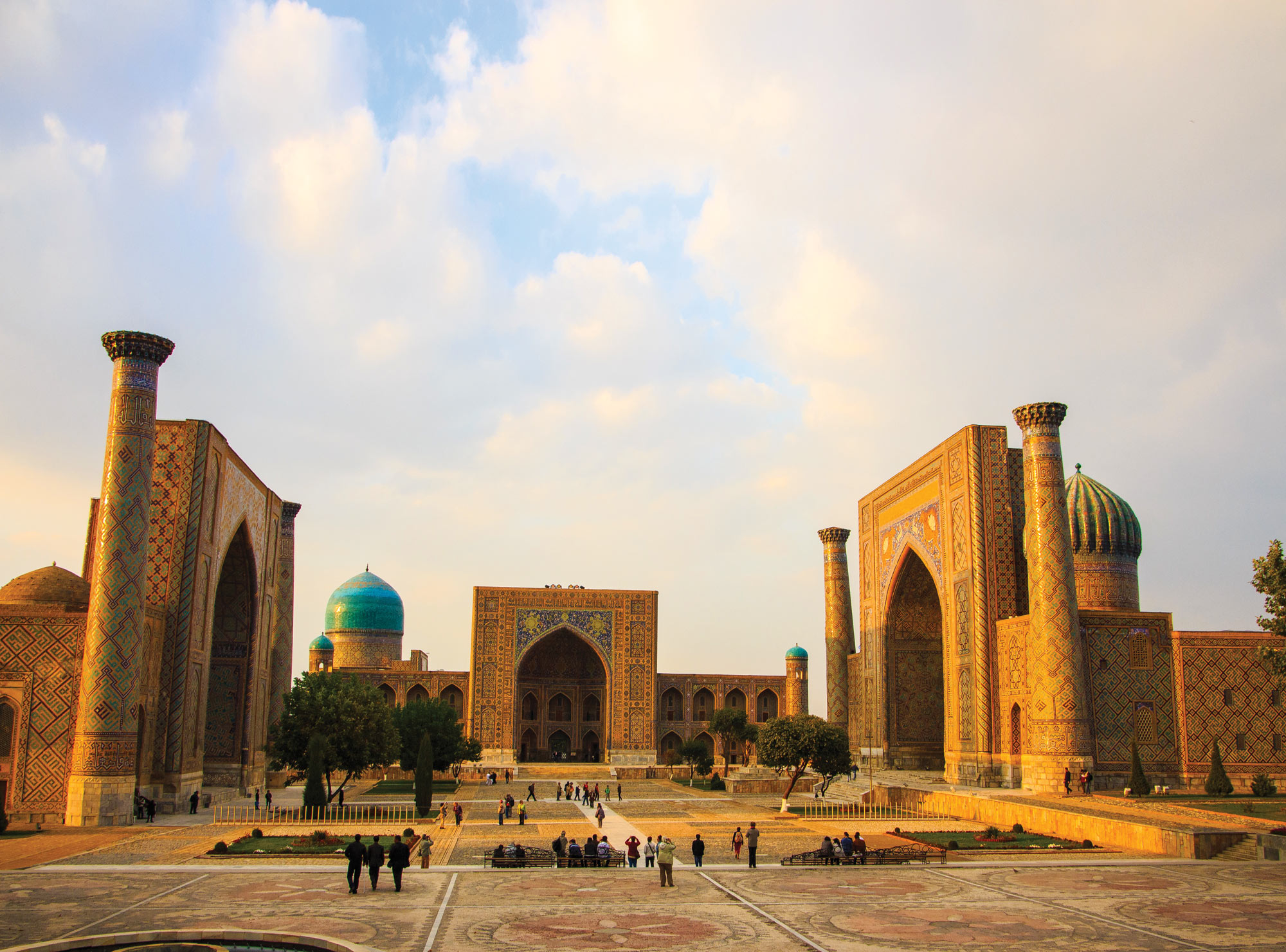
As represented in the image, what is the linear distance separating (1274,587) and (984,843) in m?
6.24

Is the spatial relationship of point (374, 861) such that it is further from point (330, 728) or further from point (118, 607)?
point (330, 728)

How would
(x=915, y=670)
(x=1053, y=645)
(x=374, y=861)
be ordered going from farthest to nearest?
(x=915, y=670) → (x=1053, y=645) → (x=374, y=861)

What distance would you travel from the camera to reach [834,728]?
25.9 meters

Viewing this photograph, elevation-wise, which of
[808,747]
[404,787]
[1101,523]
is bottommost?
[404,787]

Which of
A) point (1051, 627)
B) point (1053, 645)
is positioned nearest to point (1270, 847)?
point (1053, 645)

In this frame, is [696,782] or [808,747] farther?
[696,782]

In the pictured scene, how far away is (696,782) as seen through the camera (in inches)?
1352

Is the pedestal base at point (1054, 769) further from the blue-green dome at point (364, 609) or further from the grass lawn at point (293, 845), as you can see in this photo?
the blue-green dome at point (364, 609)

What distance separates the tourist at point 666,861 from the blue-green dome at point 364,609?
40799 mm

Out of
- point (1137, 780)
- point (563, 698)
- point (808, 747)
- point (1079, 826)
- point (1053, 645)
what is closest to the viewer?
point (1079, 826)

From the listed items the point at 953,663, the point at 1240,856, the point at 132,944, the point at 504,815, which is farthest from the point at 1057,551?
the point at 132,944

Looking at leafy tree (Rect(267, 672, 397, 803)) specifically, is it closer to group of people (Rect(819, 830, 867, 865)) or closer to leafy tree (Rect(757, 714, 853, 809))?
A: leafy tree (Rect(757, 714, 853, 809))

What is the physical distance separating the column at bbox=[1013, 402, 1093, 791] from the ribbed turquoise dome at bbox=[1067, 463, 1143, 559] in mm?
6346

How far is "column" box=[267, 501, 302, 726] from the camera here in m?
31.4
